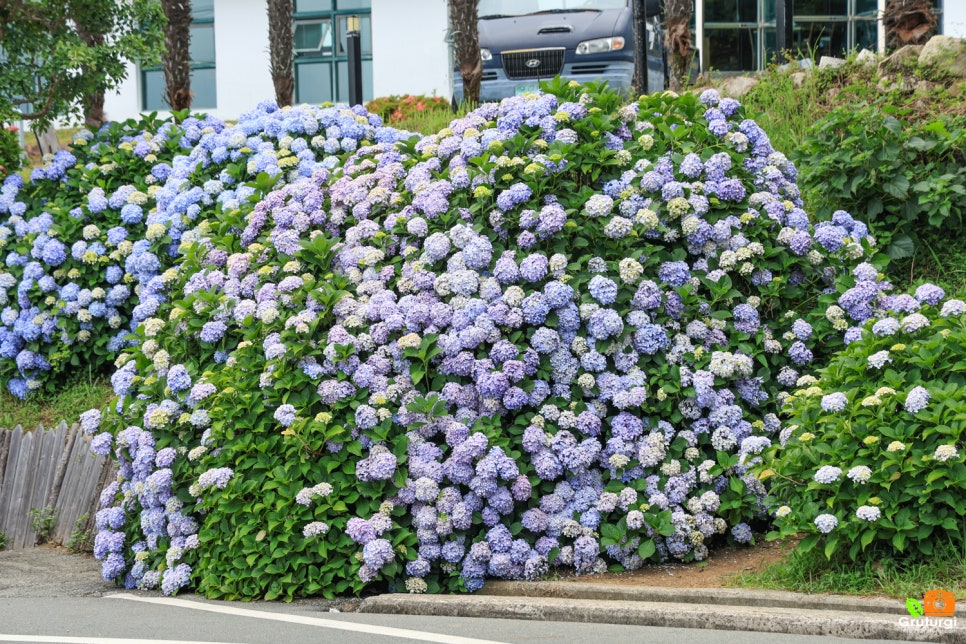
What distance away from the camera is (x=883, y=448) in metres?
5.70

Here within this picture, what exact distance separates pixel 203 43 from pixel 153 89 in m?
1.53

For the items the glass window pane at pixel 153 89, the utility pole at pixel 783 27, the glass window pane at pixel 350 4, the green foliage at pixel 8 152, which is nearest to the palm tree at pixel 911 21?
the utility pole at pixel 783 27

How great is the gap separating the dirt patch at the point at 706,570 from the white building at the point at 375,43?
17.8 meters

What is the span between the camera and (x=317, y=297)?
707 cm

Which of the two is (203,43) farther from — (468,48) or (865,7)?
(865,7)

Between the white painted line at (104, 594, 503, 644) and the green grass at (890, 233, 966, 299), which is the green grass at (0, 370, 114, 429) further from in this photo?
the green grass at (890, 233, 966, 299)

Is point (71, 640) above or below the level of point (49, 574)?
above

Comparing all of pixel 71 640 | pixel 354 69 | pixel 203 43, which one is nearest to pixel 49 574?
pixel 71 640

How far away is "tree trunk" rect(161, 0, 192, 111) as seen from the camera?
17.2 m

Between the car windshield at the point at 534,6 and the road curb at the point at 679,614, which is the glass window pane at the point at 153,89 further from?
the road curb at the point at 679,614

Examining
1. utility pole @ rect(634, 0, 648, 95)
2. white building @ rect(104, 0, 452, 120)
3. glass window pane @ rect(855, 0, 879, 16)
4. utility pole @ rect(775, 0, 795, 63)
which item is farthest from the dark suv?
glass window pane @ rect(855, 0, 879, 16)

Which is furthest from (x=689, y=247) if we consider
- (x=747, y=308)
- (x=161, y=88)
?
(x=161, y=88)

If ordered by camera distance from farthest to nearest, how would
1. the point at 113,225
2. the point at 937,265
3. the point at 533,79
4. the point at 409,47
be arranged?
the point at 409,47 → the point at 533,79 → the point at 113,225 → the point at 937,265

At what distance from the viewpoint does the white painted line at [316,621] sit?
5.36 metres
